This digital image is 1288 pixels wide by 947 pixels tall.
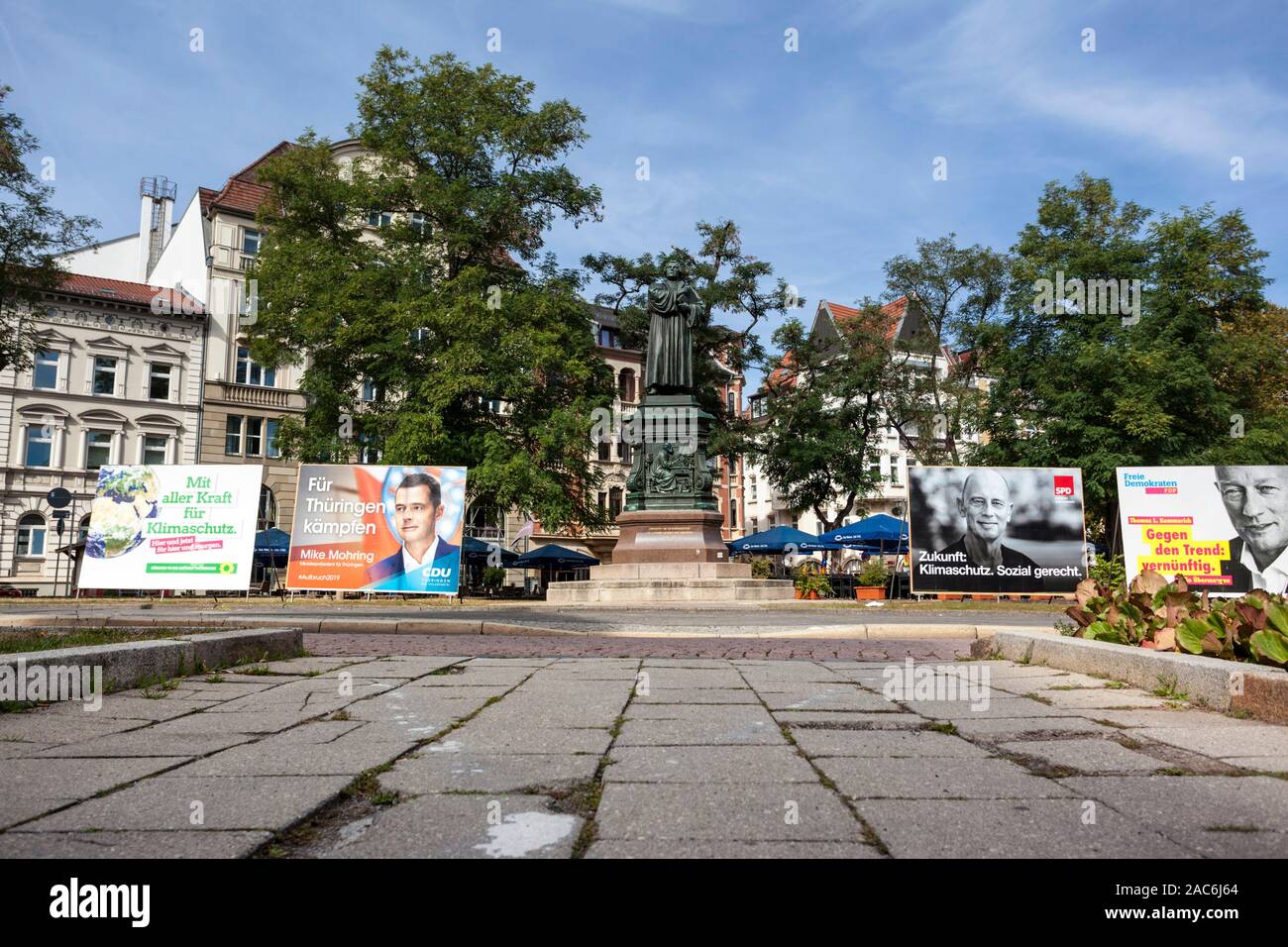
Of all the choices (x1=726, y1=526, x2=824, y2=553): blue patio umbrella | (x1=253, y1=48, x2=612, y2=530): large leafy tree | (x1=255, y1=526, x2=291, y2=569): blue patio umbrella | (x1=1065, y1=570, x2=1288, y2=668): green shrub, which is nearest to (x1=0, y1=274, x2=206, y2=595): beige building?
(x1=255, y1=526, x2=291, y2=569): blue patio umbrella

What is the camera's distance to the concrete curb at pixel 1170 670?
453 centimetres

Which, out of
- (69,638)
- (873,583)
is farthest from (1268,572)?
(69,638)

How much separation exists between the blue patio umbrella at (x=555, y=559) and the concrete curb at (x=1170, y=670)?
2692 cm

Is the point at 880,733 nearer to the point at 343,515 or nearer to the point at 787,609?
the point at 787,609

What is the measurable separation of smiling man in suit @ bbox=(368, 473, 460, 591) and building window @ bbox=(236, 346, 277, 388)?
30.4 meters

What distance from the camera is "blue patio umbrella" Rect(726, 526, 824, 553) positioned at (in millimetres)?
32688

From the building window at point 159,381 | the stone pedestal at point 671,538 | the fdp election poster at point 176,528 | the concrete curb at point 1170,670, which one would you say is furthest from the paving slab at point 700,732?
the building window at point 159,381

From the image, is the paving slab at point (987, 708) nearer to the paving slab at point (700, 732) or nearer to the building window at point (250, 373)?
the paving slab at point (700, 732)

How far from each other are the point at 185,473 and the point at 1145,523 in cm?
1767

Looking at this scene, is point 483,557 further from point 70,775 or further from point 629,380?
point 70,775

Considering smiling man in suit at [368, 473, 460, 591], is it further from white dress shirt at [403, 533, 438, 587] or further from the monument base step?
the monument base step

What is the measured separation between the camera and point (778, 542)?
32.9 meters

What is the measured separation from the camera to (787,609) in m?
17.4
